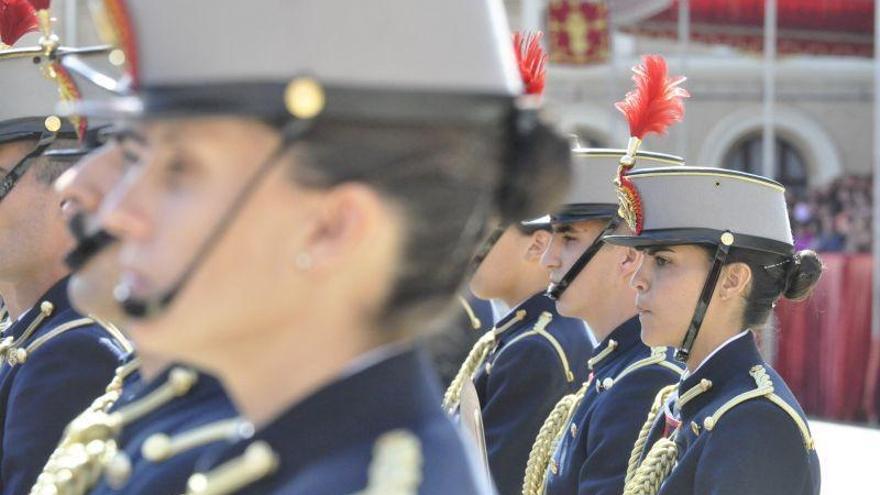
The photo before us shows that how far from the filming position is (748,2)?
831 inches

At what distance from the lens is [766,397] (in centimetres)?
369

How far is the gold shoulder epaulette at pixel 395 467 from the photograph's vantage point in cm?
145

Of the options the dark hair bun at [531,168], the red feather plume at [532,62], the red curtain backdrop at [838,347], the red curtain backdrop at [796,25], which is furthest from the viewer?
the red curtain backdrop at [796,25]

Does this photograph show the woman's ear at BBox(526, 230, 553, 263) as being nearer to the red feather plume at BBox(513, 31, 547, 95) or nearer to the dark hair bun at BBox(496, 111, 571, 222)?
the red feather plume at BBox(513, 31, 547, 95)

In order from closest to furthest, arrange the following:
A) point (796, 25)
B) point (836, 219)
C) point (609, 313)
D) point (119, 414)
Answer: point (119, 414), point (609, 313), point (836, 219), point (796, 25)

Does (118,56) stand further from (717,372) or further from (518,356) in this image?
(518,356)

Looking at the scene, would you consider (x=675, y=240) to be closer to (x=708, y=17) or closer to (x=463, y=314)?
(x=463, y=314)

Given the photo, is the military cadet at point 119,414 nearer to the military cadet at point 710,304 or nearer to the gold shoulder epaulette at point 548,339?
the military cadet at point 710,304

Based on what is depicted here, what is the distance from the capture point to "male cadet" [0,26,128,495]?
123 inches

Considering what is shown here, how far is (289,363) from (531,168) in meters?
0.30

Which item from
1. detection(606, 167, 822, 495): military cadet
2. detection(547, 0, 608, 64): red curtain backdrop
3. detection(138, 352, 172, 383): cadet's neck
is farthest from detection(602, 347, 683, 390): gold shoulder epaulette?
detection(547, 0, 608, 64): red curtain backdrop

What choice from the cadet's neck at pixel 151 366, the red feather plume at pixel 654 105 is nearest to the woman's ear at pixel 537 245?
the red feather plume at pixel 654 105

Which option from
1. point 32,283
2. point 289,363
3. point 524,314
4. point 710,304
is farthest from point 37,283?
point 524,314

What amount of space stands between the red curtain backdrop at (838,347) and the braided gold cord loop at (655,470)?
935 centimetres
